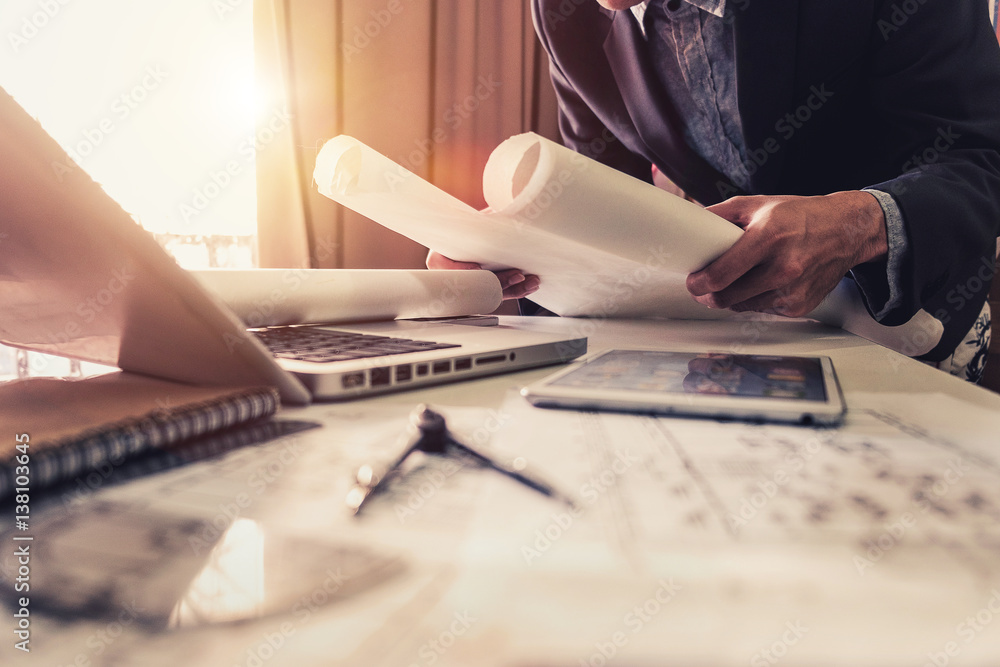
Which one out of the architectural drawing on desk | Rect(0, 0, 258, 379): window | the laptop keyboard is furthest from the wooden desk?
Rect(0, 0, 258, 379): window

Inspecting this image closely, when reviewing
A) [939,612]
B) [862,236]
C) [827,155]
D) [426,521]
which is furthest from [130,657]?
[827,155]

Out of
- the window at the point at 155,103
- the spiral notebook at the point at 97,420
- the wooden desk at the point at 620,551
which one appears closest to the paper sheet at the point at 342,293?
the spiral notebook at the point at 97,420

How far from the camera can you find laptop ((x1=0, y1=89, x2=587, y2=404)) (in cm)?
27

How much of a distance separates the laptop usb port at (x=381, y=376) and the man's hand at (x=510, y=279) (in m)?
0.44

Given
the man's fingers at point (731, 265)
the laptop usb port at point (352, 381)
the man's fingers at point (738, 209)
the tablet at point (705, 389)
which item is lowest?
the tablet at point (705, 389)

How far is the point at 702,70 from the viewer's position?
0.96m

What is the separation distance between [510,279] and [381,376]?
0.46 metres

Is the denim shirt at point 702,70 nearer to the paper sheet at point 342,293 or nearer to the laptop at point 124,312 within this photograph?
the paper sheet at point 342,293

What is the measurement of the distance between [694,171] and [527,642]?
1.09 meters

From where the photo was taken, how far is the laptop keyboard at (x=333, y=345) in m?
0.40

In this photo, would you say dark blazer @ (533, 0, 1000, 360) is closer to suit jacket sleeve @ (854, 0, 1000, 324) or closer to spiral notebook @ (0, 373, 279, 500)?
suit jacket sleeve @ (854, 0, 1000, 324)

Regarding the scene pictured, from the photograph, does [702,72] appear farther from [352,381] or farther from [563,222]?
[352,381]

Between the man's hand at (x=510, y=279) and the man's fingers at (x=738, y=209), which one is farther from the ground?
the man's fingers at (x=738, y=209)

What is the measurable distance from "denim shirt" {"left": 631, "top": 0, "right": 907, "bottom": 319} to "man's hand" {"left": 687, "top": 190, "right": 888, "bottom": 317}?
337mm
